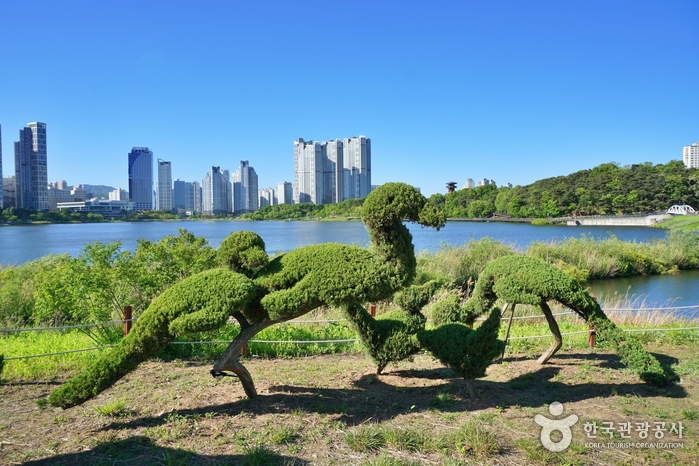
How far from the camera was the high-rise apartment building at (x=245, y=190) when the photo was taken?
3959 inches

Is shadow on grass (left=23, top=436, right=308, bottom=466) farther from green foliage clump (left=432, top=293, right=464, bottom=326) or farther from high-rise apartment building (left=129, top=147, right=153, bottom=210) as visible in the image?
high-rise apartment building (left=129, top=147, right=153, bottom=210)

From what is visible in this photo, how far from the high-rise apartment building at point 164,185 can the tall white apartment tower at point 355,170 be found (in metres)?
60.1

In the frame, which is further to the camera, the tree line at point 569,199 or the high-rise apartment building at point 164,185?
the high-rise apartment building at point 164,185

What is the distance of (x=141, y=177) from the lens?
10906 centimetres

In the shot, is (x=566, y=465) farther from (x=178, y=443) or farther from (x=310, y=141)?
(x=310, y=141)

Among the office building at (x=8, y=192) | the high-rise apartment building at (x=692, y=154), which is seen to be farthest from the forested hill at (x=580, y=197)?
the high-rise apartment building at (x=692, y=154)

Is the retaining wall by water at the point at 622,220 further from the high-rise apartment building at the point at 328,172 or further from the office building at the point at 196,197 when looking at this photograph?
the office building at the point at 196,197

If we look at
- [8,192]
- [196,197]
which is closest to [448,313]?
[8,192]

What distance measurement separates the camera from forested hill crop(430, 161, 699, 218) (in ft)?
174

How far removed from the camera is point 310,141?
7338 centimetres

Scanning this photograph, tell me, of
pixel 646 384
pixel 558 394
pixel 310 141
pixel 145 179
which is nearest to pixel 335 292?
pixel 558 394

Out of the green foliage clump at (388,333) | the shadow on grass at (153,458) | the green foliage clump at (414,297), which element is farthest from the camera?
the green foliage clump at (414,297)

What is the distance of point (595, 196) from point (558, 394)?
5884cm

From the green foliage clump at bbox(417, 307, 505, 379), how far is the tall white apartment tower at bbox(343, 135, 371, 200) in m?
57.1
